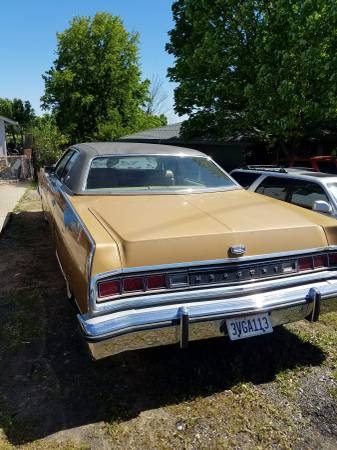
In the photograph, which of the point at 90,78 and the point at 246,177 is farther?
the point at 90,78

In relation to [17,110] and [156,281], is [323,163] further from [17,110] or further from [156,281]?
[17,110]

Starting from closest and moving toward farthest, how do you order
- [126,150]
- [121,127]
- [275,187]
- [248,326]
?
[248,326] < [126,150] < [275,187] < [121,127]

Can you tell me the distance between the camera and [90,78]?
33.5 meters

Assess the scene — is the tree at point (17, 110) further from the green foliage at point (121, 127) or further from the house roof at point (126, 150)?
the house roof at point (126, 150)

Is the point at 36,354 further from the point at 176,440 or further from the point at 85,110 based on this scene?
the point at 85,110

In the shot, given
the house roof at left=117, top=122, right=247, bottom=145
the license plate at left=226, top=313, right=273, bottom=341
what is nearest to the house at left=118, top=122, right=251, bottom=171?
the house roof at left=117, top=122, right=247, bottom=145

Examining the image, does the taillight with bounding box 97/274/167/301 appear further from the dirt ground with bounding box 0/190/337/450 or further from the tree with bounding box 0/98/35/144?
the tree with bounding box 0/98/35/144

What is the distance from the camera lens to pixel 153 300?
2611 millimetres

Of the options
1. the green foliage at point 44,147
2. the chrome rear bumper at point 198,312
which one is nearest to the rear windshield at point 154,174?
the chrome rear bumper at point 198,312

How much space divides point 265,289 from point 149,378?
45.0 inches

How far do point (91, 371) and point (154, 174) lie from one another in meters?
2.13

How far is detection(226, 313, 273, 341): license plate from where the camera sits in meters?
Result: 2.79

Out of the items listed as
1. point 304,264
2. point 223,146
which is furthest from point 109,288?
point 223,146

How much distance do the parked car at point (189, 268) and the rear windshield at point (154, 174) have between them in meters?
0.47
